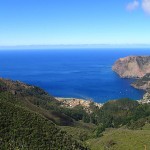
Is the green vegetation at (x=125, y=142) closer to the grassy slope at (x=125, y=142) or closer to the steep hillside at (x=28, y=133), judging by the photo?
the grassy slope at (x=125, y=142)

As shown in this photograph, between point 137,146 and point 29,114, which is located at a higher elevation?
point 29,114

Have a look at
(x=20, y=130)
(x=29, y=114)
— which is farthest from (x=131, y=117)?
(x=20, y=130)

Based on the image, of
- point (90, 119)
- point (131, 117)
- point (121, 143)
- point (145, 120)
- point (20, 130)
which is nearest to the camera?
point (20, 130)

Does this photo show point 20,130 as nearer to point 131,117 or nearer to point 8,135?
point 8,135

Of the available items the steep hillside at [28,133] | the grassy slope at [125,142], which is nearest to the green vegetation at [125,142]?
the grassy slope at [125,142]

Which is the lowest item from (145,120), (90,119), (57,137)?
(90,119)

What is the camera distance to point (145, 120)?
3570 inches

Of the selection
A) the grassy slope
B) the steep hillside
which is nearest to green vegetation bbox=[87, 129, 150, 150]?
the grassy slope

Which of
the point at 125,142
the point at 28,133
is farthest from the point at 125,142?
the point at 28,133

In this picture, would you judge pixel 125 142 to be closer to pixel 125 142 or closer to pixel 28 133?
pixel 125 142

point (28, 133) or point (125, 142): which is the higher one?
point (28, 133)

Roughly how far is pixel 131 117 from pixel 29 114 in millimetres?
60133

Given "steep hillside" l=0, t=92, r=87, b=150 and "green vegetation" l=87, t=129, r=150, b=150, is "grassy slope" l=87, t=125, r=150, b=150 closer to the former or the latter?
"green vegetation" l=87, t=129, r=150, b=150

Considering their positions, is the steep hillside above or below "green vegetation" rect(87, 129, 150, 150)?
above
